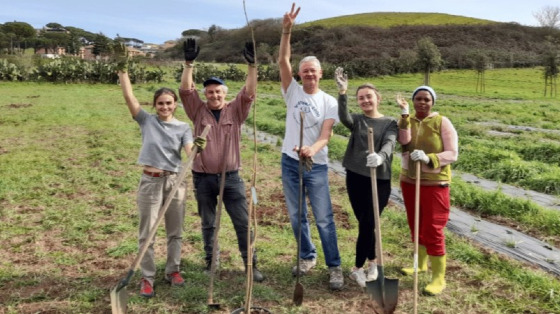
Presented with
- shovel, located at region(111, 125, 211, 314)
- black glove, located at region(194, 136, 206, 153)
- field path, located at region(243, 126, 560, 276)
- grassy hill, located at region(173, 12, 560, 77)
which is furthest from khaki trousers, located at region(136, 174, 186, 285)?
grassy hill, located at region(173, 12, 560, 77)

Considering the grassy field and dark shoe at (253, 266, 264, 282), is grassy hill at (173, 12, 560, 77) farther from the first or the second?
dark shoe at (253, 266, 264, 282)

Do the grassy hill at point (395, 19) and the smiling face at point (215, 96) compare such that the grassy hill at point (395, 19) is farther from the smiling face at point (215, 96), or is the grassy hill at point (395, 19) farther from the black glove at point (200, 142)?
the black glove at point (200, 142)

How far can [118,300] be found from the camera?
2.97 metres

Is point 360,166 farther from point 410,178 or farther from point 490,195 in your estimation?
point 490,195

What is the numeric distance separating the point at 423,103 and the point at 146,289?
3.11m

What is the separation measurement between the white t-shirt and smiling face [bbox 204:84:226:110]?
66cm

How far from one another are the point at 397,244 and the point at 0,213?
5.69 metres

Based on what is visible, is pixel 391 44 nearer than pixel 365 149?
No

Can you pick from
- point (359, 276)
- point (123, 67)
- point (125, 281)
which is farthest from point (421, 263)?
point (123, 67)

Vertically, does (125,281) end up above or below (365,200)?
below

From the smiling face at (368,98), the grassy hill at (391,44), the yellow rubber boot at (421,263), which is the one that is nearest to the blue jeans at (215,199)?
the smiling face at (368,98)

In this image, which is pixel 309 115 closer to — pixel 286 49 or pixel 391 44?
pixel 286 49

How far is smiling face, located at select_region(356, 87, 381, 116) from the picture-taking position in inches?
150

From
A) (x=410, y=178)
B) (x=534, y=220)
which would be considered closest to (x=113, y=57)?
(x=410, y=178)
